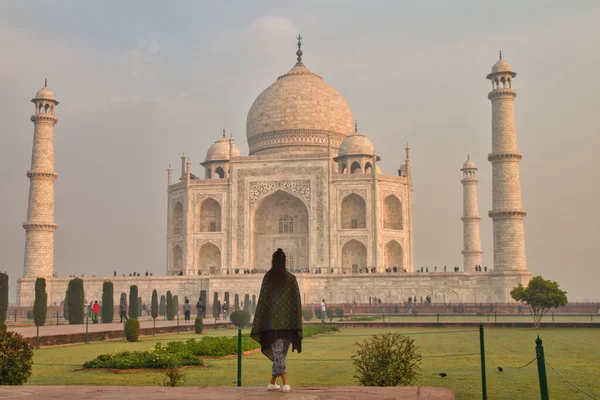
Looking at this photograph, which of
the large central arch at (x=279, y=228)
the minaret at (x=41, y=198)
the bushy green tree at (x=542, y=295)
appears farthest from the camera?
the large central arch at (x=279, y=228)

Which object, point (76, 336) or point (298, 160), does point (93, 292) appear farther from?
point (76, 336)

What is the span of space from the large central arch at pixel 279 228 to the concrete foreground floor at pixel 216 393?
106ft

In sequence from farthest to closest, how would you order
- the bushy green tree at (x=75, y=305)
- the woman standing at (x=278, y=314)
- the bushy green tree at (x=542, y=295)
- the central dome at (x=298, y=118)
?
the central dome at (x=298, y=118) → the bushy green tree at (x=75, y=305) → the bushy green tree at (x=542, y=295) → the woman standing at (x=278, y=314)

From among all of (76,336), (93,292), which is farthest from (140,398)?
(93,292)

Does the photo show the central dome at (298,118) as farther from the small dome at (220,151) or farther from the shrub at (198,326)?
the shrub at (198,326)

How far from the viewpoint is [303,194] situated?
120ft

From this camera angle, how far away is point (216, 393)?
17.6ft

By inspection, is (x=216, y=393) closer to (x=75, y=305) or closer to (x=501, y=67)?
(x=75, y=305)

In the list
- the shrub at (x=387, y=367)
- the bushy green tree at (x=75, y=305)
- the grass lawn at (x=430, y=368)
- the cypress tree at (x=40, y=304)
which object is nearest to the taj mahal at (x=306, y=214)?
the bushy green tree at (x=75, y=305)

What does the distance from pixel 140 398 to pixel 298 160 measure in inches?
1268

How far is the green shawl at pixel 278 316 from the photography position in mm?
6078

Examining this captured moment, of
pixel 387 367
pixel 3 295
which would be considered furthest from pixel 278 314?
pixel 3 295

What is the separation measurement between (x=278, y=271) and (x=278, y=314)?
1.17 ft

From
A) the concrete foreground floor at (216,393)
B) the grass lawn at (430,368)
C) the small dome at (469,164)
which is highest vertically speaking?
the small dome at (469,164)
